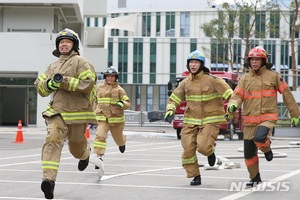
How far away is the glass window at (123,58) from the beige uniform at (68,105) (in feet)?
244

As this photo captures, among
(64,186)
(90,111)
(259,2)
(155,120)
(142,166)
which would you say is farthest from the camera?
(155,120)

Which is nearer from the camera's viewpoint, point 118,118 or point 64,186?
point 64,186

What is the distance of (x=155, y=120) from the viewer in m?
63.6

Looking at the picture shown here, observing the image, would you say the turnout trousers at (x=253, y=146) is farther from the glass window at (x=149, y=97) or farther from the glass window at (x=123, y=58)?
the glass window at (x=149, y=97)

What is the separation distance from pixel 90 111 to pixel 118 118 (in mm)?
5654

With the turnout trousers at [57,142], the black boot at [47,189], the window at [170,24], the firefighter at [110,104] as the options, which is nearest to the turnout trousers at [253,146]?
the turnout trousers at [57,142]

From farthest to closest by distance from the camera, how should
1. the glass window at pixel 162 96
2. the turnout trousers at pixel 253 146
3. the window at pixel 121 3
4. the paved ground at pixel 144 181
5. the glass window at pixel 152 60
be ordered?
1. the window at pixel 121 3
2. the glass window at pixel 162 96
3. the glass window at pixel 152 60
4. the turnout trousers at pixel 253 146
5. the paved ground at pixel 144 181

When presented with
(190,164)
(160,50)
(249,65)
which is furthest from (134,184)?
(160,50)

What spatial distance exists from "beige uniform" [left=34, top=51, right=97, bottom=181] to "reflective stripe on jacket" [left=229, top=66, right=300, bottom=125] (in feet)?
8.19

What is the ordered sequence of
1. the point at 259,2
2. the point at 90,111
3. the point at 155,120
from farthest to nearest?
the point at 155,120 → the point at 259,2 → the point at 90,111

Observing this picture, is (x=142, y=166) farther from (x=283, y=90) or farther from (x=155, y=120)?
(x=155, y=120)

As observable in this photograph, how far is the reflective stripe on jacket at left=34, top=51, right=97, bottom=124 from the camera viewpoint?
870cm

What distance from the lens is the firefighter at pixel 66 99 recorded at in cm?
854

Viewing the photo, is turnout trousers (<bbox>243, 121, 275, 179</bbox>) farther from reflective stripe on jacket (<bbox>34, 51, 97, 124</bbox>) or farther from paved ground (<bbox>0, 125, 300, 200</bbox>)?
reflective stripe on jacket (<bbox>34, 51, 97, 124</bbox>)
